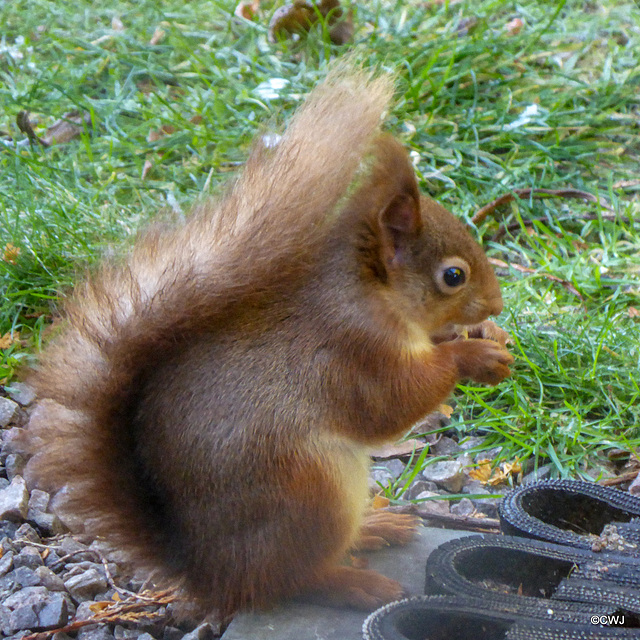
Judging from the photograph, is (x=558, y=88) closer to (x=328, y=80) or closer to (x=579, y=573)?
(x=328, y=80)

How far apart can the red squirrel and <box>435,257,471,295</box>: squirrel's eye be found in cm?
16

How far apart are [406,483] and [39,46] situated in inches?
121

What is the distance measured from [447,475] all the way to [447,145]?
159cm

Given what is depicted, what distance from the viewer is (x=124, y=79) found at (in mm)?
3902

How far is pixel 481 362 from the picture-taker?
1765 mm

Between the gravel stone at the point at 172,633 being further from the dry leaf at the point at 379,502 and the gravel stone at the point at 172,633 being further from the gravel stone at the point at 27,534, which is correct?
the dry leaf at the point at 379,502

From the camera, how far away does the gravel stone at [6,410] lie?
2.24m

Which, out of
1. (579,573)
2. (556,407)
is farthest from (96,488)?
(556,407)

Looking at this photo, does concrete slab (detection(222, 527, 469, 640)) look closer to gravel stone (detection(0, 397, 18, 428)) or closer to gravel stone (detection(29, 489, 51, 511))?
gravel stone (detection(29, 489, 51, 511))

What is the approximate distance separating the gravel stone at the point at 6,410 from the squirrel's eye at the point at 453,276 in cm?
119

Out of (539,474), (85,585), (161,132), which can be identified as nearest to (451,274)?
(539,474)

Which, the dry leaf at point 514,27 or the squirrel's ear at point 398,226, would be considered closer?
the squirrel's ear at point 398,226

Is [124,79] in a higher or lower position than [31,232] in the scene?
higher

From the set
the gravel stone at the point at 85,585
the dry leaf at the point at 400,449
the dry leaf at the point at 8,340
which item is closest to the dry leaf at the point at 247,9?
the dry leaf at the point at 8,340
